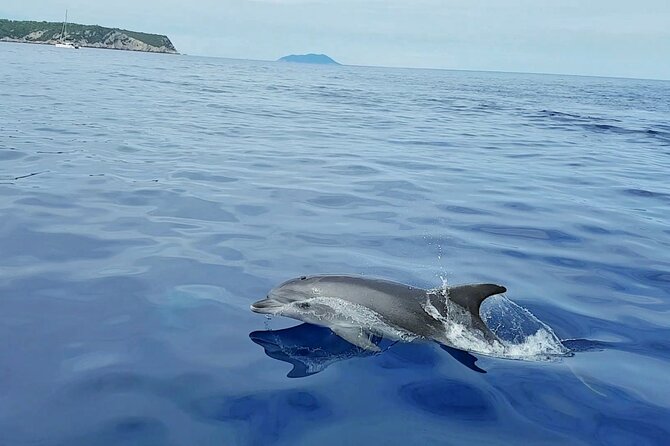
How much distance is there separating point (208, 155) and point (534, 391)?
44.7 feet

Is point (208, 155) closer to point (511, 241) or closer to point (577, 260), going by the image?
point (511, 241)

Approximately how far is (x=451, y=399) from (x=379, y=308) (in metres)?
1.55

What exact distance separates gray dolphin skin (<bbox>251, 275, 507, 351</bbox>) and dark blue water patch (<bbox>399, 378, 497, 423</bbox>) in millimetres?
831

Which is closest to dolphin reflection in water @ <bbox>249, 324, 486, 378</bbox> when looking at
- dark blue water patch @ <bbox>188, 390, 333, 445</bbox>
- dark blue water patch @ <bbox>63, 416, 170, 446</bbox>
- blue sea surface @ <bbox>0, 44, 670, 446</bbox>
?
blue sea surface @ <bbox>0, 44, 670, 446</bbox>

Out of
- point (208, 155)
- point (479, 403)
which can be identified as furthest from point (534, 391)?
point (208, 155)

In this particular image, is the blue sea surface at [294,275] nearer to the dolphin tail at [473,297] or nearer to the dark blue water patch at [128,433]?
the dark blue water patch at [128,433]

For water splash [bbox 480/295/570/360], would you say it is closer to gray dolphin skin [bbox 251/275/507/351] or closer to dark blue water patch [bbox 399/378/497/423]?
gray dolphin skin [bbox 251/275/507/351]

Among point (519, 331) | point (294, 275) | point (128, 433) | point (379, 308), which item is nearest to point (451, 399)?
point (379, 308)

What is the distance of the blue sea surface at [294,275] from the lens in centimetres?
623

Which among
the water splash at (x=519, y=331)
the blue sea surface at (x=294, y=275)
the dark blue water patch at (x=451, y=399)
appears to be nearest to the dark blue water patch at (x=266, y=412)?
the blue sea surface at (x=294, y=275)

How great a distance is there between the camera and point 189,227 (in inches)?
467

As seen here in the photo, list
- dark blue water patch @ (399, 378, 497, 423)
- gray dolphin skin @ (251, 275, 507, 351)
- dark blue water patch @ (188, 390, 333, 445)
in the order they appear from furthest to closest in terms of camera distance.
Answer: gray dolphin skin @ (251, 275, 507, 351), dark blue water patch @ (399, 378, 497, 423), dark blue water patch @ (188, 390, 333, 445)

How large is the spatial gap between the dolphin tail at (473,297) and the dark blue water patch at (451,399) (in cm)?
96

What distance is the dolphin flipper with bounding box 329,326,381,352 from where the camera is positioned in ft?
24.8
